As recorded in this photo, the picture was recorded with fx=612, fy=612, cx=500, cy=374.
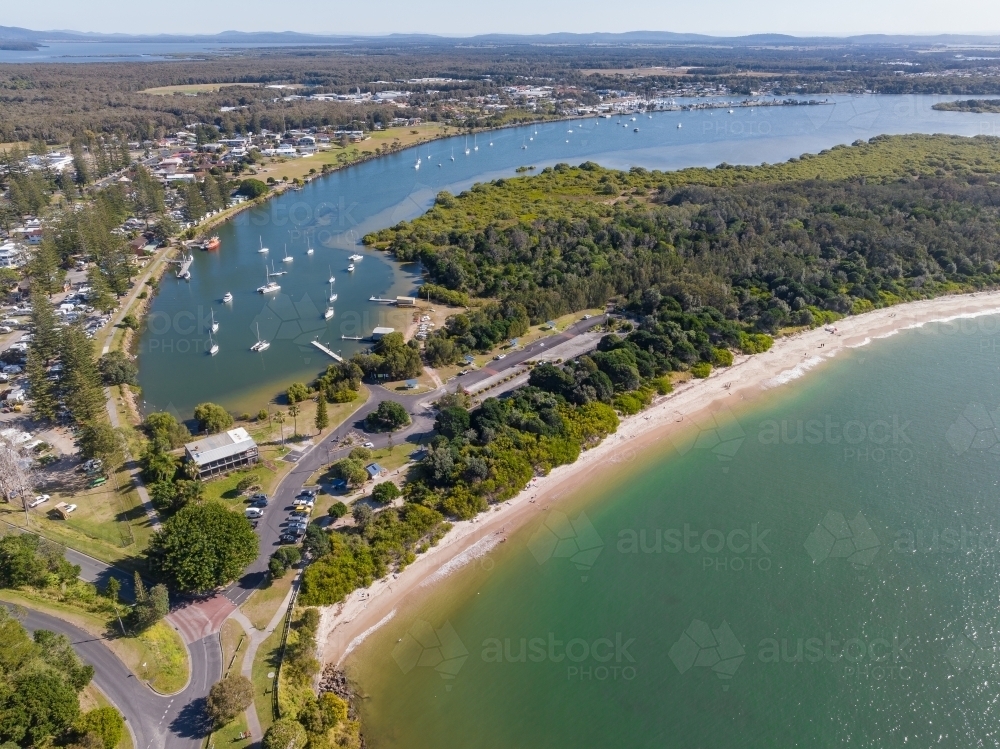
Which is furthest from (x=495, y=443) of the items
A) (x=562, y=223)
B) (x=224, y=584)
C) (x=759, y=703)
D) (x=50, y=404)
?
(x=562, y=223)

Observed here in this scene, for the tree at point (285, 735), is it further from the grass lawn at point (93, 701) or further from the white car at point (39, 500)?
the white car at point (39, 500)

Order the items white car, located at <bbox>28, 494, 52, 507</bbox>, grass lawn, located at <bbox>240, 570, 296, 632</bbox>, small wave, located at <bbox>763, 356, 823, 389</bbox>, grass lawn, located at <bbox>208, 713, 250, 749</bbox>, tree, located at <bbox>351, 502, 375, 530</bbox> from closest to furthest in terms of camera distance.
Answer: grass lawn, located at <bbox>208, 713, 250, 749</bbox>, grass lawn, located at <bbox>240, 570, 296, 632</bbox>, tree, located at <bbox>351, 502, 375, 530</bbox>, white car, located at <bbox>28, 494, 52, 507</bbox>, small wave, located at <bbox>763, 356, 823, 389</bbox>

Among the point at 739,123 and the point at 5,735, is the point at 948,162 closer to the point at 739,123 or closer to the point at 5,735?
the point at 739,123

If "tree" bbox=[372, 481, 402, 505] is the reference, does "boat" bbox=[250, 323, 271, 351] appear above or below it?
above

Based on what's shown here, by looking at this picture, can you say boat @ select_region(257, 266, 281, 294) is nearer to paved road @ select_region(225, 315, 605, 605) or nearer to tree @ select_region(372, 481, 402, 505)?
paved road @ select_region(225, 315, 605, 605)

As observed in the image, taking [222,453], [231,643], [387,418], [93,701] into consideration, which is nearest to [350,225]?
[387,418]

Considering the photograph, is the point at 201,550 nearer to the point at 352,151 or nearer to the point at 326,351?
the point at 326,351

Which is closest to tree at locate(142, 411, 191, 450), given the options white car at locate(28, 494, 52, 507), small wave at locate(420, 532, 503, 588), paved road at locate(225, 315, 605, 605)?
white car at locate(28, 494, 52, 507)
